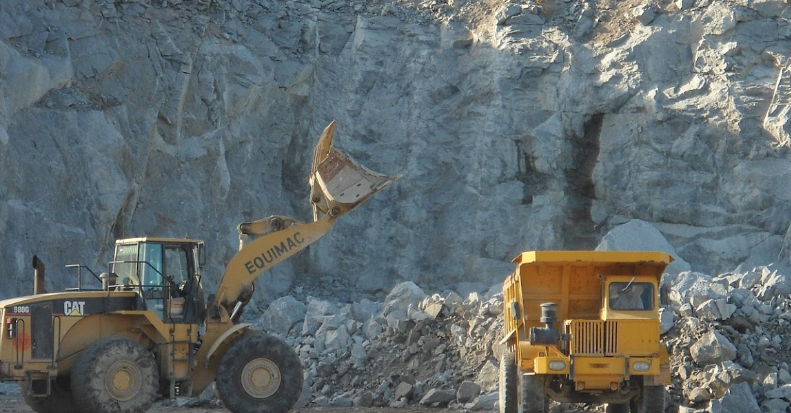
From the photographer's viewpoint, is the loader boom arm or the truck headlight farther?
the loader boom arm

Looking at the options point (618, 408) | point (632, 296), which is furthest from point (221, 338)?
point (618, 408)

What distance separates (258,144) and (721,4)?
1096cm

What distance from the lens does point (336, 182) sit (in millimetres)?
13922

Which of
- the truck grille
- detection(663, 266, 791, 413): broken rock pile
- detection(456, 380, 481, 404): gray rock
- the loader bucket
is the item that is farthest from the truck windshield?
detection(456, 380, 481, 404): gray rock

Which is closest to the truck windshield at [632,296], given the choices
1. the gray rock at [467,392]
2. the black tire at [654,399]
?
the black tire at [654,399]

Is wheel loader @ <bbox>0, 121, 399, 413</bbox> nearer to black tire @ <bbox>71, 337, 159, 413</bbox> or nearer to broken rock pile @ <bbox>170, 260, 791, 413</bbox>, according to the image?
black tire @ <bbox>71, 337, 159, 413</bbox>

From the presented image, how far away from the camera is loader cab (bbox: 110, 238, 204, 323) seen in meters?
12.9

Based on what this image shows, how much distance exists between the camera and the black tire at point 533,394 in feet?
40.4

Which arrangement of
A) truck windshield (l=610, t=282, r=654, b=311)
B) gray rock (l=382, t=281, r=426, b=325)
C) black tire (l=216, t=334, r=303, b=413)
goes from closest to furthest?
truck windshield (l=610, t=282, r=654, b=311), black tire (l=216, t=334, r=303, b=413), gray rock (l=382, t=281, r=426, b=325)

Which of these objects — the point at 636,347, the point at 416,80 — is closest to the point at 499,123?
the point at 416,80

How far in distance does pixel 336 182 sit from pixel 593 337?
12.0ft

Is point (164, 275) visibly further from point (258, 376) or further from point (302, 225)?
point (302, 225)

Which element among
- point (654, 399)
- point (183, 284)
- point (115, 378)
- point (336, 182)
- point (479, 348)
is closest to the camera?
point (115, 378)

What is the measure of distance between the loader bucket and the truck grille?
9.43 feet
